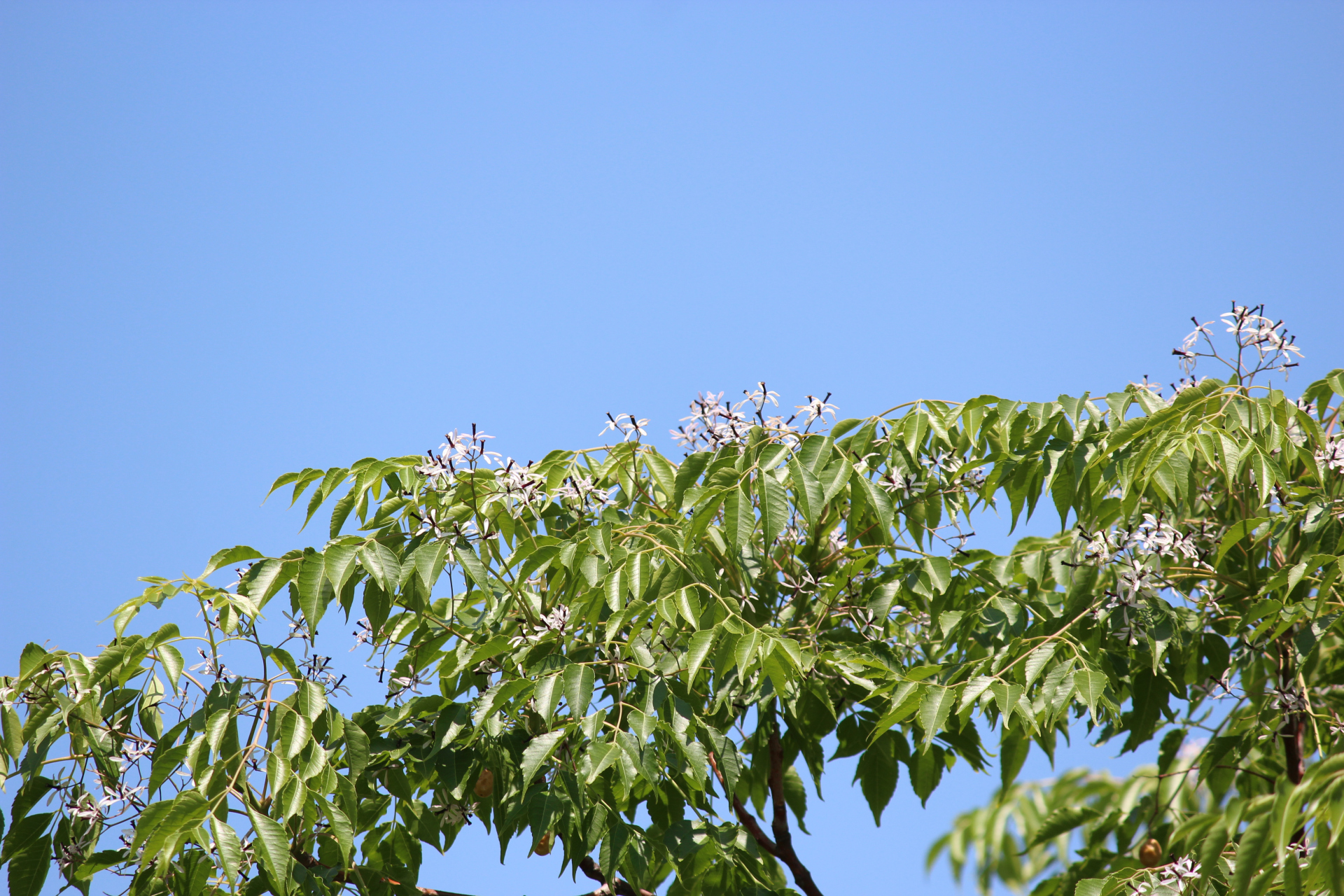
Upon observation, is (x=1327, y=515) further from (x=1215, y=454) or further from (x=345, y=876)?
(x=345, y=876)

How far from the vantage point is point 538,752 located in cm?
281

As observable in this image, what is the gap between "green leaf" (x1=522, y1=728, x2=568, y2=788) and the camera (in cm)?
277

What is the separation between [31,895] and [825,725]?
220 centimetres

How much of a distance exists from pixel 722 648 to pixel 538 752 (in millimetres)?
508

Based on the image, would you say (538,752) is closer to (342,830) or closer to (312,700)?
(342,830)

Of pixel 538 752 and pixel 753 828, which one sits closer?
pixel 538 752

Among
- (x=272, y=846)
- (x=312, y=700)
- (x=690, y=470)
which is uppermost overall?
(x=690, y=470)

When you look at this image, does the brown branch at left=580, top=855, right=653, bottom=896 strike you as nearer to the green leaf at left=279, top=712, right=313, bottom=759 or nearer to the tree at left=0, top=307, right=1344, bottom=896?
the tree at left=0, top=307, right=1344, bottom=896

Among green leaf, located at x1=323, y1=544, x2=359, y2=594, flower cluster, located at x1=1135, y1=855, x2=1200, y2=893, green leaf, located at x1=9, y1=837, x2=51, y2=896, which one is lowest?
flower cluster, located at x1=1135, y1=855, x2=1200, y2=893

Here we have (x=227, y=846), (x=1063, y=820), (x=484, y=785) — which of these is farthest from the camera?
(x=1063, y=820)

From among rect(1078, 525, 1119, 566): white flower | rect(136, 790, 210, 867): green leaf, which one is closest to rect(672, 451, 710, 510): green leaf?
rect(1078, 525, 1119, 566): white flower

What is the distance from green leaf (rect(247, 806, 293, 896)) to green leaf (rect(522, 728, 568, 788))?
Answer: 1.84 feet

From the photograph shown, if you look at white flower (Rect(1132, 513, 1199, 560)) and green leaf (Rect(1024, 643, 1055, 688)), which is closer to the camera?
green leaf (Rect(1024, 643, 1055, 688))

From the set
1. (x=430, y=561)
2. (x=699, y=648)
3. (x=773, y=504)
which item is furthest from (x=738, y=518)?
(x=430, y=561)
